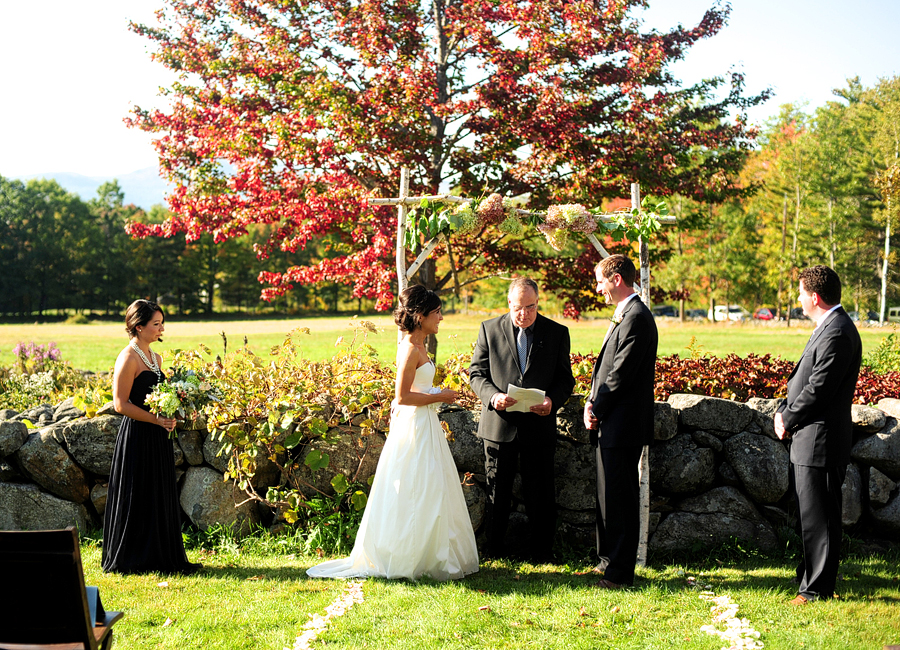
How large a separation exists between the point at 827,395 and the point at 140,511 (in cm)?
479

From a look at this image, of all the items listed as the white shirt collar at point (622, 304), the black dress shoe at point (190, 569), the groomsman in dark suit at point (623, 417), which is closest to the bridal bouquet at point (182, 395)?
the black dress shoe at point (190, 569)

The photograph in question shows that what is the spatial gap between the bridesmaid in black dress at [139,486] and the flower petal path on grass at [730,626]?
12.0 ft

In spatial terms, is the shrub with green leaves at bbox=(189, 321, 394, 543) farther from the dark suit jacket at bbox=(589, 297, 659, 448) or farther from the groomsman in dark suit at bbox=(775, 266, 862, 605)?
the groomsman in dark suit at bbox=(775, 266, 862, 605)

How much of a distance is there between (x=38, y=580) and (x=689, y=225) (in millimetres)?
9792

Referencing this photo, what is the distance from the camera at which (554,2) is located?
8.71 metres

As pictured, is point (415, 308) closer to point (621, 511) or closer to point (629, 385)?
point (629, 385)

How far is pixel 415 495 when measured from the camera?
509 cm

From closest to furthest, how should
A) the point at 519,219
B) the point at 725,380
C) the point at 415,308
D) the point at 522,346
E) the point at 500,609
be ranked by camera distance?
the point at 500,609 → the point at 415,308 → the point at 522,346 → the point at 519,219 → the point at 725,380

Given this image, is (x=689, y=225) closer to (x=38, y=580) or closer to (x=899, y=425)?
(x=899, y=425)

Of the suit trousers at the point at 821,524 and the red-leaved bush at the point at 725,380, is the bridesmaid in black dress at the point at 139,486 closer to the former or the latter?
the red-leaved bush at the point at 725,380

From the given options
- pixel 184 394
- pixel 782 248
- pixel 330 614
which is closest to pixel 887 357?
pixel 330 614

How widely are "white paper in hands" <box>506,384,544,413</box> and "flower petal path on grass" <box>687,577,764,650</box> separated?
5.62 ft

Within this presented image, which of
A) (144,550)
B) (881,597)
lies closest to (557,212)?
(881,597)

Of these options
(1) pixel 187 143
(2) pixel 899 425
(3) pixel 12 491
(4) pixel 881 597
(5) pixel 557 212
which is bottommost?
(4) pixel 881 597
